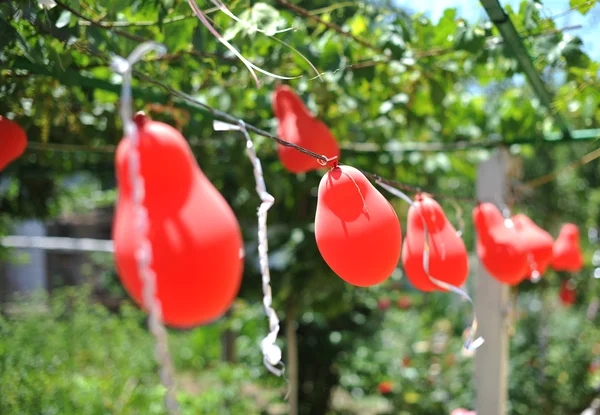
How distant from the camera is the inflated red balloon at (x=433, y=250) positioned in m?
0.96

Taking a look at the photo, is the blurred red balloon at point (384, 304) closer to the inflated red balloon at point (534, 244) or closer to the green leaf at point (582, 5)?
the inflated red balloon at point (534, 244)

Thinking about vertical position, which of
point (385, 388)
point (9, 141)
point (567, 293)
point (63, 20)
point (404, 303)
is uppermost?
point (63, 20)

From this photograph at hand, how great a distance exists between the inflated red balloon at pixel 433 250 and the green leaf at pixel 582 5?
504 millimetres

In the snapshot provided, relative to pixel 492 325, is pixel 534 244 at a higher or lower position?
higher

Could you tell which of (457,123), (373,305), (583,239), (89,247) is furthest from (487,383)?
(89,247)

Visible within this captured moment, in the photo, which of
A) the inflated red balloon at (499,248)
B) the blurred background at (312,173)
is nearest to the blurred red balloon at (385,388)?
the blurred background at (312,173)

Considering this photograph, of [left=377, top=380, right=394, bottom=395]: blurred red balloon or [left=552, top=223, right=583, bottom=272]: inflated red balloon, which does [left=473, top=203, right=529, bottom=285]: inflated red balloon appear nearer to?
[left=552, top=223, right=583, bottom=272]: inflated red balloon

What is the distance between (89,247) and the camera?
5.10 meters

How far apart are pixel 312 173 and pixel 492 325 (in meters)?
0.87

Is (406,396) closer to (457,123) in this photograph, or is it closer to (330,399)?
(330,399)

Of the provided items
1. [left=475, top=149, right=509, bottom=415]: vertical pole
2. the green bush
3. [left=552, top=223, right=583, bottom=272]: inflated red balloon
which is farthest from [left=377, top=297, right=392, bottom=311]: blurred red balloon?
[left=552, top=223, right=583, bottom=272]: inflated red balloon

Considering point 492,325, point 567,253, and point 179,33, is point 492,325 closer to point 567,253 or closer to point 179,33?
point 567,253

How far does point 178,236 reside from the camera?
0.47 m

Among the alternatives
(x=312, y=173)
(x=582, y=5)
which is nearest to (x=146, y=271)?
(x=582, y=5)
